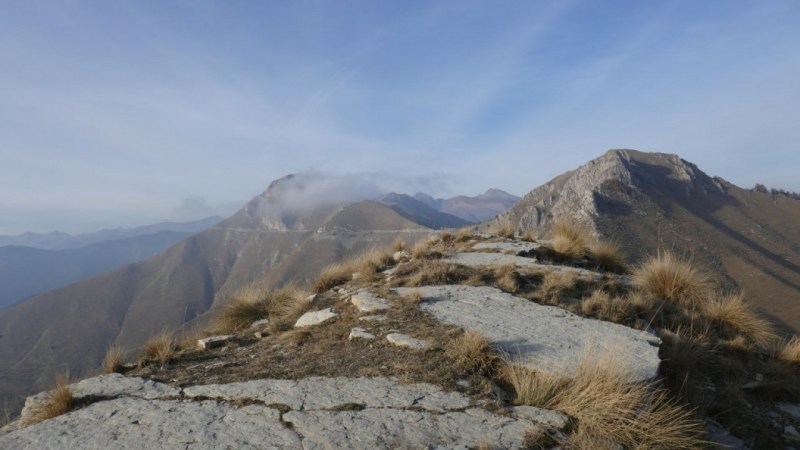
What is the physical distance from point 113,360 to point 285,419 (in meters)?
3.38

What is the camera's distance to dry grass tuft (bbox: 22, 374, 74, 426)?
13.7 ft

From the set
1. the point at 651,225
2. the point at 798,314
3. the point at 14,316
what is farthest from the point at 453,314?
the point at 14,316

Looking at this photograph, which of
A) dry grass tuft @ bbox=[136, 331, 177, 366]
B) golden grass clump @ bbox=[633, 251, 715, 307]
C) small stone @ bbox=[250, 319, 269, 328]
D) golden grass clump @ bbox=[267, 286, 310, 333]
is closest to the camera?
dry grass tuft @ bbox=[136, 331, 177, 366]

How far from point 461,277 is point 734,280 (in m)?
99.0

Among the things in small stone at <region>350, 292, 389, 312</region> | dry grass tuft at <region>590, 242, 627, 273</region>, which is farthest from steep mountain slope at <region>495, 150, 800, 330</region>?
small stone at <region>350, 292, 389, 312</region>

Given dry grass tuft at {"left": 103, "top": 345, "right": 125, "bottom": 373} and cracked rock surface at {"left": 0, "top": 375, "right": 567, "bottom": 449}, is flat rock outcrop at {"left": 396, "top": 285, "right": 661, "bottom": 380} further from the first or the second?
dry grass tuft at {"left": 103, "top": 345, "right": 125, "bottom": 373}

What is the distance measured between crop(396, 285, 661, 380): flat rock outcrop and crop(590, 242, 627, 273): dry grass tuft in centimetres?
402

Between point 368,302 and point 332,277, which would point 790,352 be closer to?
point 368,302

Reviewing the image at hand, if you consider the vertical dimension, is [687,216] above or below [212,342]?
below

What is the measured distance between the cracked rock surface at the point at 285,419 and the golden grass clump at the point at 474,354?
0.59 m

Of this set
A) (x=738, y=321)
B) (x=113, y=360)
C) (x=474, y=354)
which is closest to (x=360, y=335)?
(x=474, y=354)

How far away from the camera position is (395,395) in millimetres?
4359

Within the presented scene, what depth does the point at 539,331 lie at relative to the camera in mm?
5996

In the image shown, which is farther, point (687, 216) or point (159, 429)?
point (687, 216)
